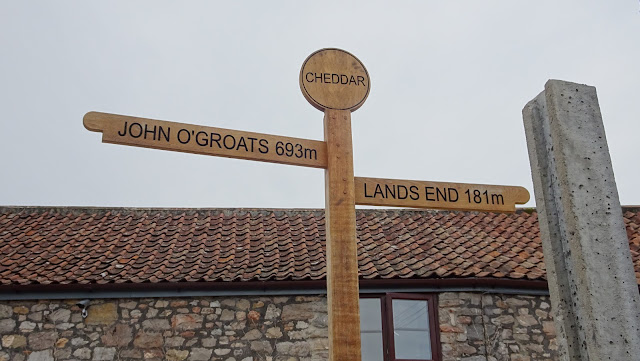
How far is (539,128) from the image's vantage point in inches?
101

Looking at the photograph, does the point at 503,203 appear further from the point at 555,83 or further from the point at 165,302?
the point at 165,302

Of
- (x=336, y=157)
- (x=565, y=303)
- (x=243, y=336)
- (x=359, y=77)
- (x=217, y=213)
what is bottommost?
(x=565, y=303)

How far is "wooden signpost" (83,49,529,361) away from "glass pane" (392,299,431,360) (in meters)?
4.73

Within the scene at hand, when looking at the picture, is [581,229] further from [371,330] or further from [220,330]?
[220,330]

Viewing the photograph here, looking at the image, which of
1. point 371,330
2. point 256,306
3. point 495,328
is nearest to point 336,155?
point 256,306

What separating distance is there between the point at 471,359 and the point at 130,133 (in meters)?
6.15

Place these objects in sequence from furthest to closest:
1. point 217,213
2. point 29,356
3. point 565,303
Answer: point 217,213 < point 29,356 < point 565,303

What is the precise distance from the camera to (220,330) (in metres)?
7.83

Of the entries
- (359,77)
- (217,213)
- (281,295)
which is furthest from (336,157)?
(217,213)

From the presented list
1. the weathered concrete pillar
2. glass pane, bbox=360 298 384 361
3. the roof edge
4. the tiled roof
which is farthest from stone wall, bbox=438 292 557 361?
the weathered concrete pillar

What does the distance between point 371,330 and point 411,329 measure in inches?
22.1

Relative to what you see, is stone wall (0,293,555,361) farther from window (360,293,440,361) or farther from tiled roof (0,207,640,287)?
tiled roof (0,207,640,287)

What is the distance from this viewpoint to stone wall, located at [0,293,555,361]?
7691mm

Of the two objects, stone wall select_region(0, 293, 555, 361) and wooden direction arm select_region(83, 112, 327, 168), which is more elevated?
wooden direction arm select_region(83, 112, 327, 168)
